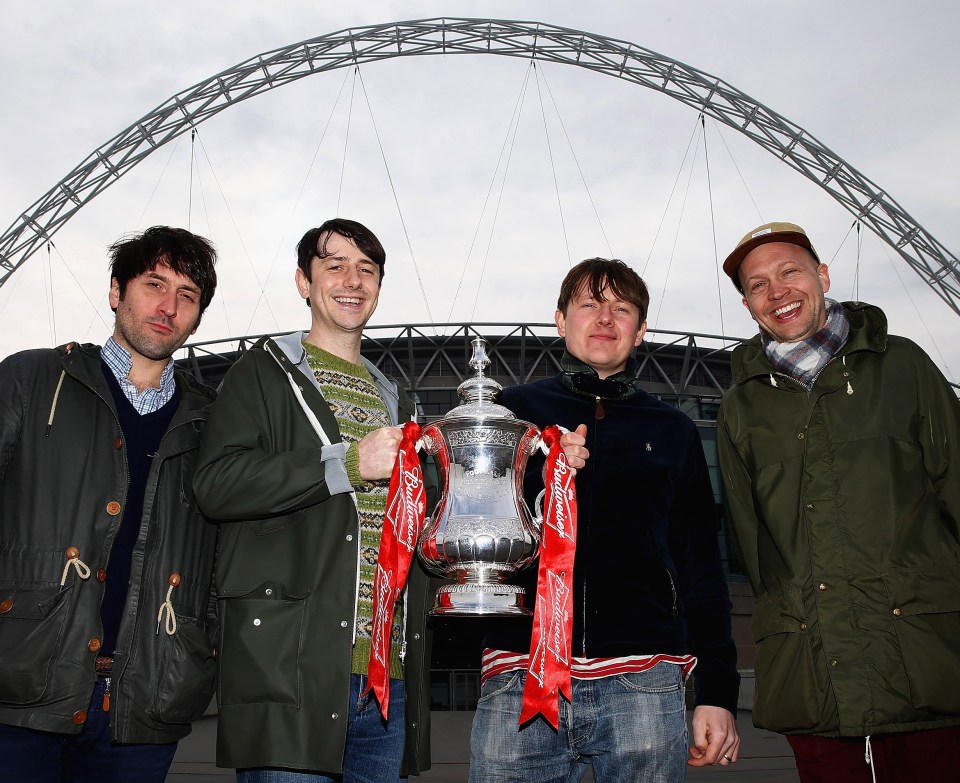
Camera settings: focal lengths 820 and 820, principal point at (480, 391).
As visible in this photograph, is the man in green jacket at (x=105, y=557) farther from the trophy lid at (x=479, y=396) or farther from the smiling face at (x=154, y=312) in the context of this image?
the trophy lid at (x=479, y=396)

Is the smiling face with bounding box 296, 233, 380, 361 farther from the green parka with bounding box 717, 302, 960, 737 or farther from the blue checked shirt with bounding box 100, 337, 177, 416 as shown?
the green parka with bounding box 717, 302, 960, 737

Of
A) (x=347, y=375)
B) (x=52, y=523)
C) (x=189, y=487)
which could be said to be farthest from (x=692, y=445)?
(x=52, y=523)

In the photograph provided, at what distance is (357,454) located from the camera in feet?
10.2

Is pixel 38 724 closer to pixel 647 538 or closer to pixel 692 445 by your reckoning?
pixel 647 538

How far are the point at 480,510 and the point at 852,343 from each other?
178cm

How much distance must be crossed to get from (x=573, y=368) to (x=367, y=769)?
6.08 feet

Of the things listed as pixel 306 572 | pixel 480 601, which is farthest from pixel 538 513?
pixel 306 572

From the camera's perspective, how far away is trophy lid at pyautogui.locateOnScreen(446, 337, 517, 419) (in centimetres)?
337

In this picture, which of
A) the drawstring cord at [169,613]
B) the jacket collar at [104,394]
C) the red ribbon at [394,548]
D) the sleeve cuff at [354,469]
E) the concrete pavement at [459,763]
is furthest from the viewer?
the concrete pavement at [459,763]

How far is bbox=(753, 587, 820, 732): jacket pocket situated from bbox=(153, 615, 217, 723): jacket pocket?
2280 mm

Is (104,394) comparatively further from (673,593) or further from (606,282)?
(673,593)

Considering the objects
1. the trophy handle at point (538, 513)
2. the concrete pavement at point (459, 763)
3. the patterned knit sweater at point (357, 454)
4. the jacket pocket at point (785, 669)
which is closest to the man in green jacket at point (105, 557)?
the patterned knit sweater at point (357, 454)

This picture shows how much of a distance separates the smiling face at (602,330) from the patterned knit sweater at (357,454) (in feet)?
Answer: 3.14

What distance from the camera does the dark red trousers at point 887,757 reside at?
3078 mm
